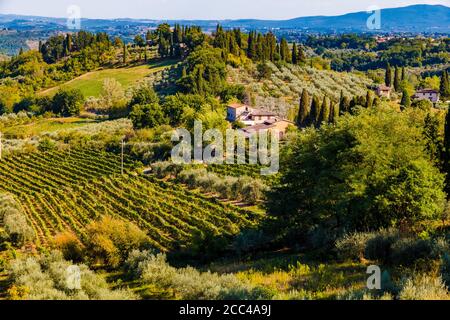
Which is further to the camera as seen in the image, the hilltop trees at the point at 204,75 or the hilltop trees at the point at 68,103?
the hilltop trees at the point at 68,103

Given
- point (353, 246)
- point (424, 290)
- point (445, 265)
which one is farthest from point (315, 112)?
→ point (424, 290)

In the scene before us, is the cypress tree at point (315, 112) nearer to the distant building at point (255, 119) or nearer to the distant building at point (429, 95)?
the distant building at point (255, 119)

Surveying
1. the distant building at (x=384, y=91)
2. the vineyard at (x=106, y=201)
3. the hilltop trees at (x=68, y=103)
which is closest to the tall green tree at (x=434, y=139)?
the vineyard at (x=106, y=201)

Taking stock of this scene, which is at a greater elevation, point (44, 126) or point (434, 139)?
point (434, 139)

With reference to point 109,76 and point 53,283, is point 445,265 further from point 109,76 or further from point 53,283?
point 109,76

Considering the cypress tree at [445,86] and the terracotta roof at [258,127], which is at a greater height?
the cypress tree at [445,86]

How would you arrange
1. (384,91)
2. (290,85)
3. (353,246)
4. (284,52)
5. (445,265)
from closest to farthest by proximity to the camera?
(445,265), (353,246), (290,85), (384,91), (284,52)
